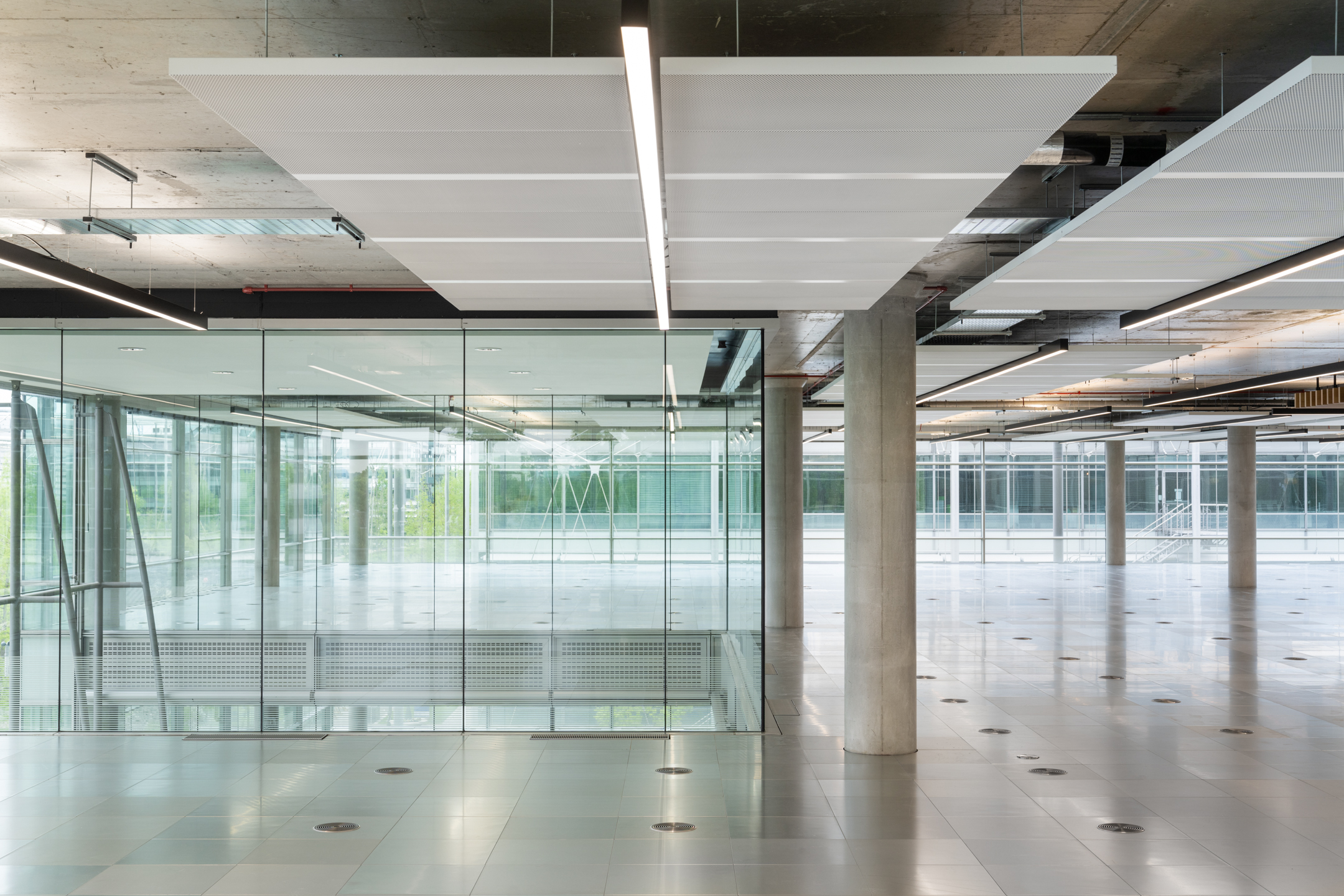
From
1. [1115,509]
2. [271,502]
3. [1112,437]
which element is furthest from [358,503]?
[1115,509]

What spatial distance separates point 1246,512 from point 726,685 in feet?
76.2

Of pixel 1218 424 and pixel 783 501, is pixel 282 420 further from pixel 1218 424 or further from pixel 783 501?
pixel 1218 424

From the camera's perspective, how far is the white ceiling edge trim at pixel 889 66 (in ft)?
12.1

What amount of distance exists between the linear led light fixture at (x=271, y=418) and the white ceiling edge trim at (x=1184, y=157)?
281 inches

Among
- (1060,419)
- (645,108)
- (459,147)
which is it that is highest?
(1060,419)

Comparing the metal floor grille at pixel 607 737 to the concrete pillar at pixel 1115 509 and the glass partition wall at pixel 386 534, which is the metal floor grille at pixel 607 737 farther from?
the concrete pillar at pixel 1115 509

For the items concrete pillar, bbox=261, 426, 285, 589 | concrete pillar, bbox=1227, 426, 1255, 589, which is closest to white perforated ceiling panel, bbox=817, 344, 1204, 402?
concrete pillar, bbox=261, 426, 285, 589

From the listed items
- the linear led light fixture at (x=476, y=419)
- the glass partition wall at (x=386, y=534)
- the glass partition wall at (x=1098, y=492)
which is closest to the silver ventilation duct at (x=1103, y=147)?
the glass partition wall at (x=386, y=534)

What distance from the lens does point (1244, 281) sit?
730 cm

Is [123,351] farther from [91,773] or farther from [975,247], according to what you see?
[975,247]

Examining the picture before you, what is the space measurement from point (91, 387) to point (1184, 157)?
11341mm

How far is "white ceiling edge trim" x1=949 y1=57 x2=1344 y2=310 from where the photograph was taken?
146 inches

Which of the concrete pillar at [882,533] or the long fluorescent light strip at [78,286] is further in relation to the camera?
the concrete pillar at [882,533]

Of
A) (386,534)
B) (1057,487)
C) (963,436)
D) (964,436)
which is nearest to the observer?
(386,534)
